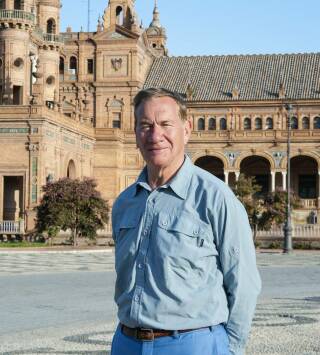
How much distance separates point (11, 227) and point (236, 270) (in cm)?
4259

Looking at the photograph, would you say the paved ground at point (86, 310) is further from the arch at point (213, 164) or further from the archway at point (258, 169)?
the arch at point (213, 164)

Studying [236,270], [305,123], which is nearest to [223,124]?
[305,123]

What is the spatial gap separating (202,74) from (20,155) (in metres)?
26.2

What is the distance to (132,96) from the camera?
69000 mm

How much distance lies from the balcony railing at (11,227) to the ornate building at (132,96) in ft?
19.1

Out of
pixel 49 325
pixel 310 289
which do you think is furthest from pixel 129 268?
pixel 310 289

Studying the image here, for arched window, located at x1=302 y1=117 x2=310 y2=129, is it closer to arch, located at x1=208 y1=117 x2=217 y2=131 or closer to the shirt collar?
arch, located at x1=208 y1=117 x2=217 y2=131

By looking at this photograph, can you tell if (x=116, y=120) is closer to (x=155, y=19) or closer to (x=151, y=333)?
(x=155, y=19)

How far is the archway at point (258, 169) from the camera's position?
6725 centimetres

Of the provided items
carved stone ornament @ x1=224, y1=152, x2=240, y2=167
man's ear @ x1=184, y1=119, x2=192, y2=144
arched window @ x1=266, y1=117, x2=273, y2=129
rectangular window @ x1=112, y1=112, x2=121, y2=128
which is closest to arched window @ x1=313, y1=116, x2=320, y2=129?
arched window @ x1=266, y1=117, x2=273, y2=129

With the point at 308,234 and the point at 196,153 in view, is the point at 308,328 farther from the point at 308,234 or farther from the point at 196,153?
the point at 196,153

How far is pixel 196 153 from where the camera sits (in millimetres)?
65250

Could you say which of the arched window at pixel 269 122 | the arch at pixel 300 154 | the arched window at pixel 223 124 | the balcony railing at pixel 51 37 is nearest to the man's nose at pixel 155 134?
the balcony railing at pixel 51 37

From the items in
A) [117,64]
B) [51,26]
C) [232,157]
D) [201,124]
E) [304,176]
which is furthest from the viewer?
[201,124]
